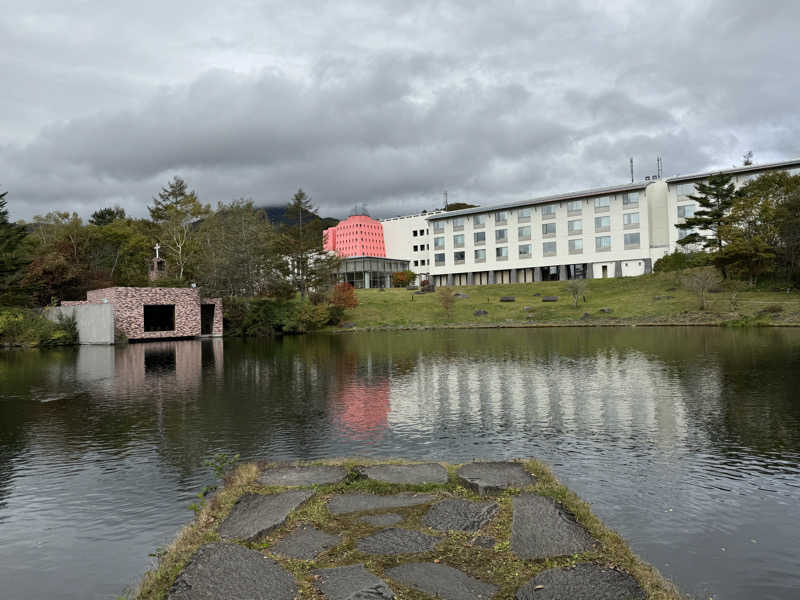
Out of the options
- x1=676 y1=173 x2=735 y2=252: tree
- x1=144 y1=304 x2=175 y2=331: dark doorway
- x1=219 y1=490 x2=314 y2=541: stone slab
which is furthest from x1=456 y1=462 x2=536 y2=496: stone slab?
x1=676 y1=173 x2=735 y2=252: tree

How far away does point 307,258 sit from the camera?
210ft

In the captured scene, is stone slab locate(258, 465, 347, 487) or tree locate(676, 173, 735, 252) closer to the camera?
stone slab locate(258, 465, 347, 487)

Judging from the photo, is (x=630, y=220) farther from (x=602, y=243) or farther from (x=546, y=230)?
(x=546, y=230)

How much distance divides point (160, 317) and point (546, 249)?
5139 centimetres

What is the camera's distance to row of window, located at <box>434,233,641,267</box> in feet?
241

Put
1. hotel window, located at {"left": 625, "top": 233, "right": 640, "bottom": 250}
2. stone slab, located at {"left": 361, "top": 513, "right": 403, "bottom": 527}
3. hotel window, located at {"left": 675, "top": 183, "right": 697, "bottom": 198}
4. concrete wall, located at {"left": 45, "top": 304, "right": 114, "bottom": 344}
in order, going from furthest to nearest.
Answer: hotel window, located at {"left": 625, "top": 233, "right": 640, "bottom": 250}
hotel window, located at {"left": 675, "top": 183, "right": 697, "bottom": 198}
concrete wall, located at {"left": 45, "top": 304, "right": 114, "bottom": 344}
stone slab, located at {"left": 361, "top": 513, "right": 403, "bottom": 527}

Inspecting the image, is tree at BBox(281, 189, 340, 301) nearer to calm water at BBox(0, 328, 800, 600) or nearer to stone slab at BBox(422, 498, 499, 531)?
calm water at BBox(0, 328, 800, 600)

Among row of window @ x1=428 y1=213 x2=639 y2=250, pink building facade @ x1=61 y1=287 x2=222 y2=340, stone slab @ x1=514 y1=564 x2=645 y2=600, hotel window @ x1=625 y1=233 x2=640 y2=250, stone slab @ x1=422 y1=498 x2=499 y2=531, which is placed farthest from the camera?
row of window @ x1=428 y1=213 x2=639 y2=250

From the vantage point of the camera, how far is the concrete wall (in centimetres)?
4503

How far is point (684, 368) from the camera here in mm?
20016

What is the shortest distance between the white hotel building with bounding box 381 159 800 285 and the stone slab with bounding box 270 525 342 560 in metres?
73.9

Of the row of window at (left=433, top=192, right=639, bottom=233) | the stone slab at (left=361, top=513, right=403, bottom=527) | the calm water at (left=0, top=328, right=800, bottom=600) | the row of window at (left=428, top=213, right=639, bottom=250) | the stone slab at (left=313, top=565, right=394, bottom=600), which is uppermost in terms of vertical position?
the row of window at (left=433, top=192, right=639, bottom=233)

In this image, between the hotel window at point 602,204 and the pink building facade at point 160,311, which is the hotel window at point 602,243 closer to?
the hotel window at point 602,204

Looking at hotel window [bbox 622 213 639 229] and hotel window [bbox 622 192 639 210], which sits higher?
hotel window [bbox 622 192 639 210]
